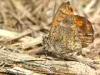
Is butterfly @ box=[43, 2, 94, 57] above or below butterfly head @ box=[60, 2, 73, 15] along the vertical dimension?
below

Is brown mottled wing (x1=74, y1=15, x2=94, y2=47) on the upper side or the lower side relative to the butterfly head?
lower

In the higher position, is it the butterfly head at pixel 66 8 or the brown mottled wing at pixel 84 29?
the butterfly head at pixel 66 8

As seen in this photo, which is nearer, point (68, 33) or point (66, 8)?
point (66, 8)

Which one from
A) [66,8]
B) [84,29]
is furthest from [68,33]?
[66,8]

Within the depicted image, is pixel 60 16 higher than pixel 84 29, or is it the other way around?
pixel 60 16

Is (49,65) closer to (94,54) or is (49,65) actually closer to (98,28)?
(94,54)

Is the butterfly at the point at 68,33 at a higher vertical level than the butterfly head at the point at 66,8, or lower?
lower

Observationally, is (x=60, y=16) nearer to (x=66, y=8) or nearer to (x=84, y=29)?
(x=66, y=8)

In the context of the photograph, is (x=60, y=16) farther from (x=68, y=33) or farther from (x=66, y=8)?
(x=68, y=33)

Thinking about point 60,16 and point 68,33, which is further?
point 68,33
